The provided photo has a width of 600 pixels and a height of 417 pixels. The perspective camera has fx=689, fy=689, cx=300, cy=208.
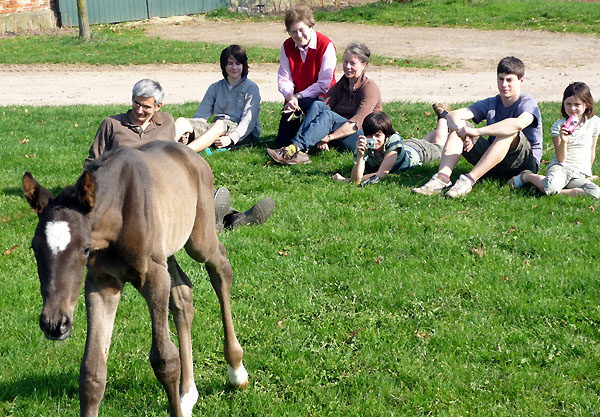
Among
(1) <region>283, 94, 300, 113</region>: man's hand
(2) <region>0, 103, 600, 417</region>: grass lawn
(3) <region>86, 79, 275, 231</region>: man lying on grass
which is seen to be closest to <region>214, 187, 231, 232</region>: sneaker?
(3) <region>86, 79, 275, 231</region>: man lying on grass

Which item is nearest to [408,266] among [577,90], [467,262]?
[467,262]

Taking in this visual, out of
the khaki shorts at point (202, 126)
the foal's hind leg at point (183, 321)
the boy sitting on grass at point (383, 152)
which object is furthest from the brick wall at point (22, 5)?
the foal's hind leg at point (183, 321)

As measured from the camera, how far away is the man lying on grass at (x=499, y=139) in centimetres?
761

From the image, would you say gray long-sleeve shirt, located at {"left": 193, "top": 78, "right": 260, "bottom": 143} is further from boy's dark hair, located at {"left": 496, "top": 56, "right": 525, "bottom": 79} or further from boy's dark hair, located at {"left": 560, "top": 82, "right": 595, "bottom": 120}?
boy's dark hair, located at {"left": 560, "top": 82, "right": 595, "bottom": 120}

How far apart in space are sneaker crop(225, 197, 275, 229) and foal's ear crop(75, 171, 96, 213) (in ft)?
13.1

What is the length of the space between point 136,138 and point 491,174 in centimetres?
423

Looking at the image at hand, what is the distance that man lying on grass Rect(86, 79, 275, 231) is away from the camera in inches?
242

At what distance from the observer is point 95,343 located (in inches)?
128

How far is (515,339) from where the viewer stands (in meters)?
4.66

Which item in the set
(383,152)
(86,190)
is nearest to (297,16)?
(383,152)

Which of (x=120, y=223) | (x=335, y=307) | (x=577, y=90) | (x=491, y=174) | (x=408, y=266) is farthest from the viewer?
(x=491, y=174)

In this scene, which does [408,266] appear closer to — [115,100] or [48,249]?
[48,249]

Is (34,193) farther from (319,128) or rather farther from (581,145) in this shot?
(319,128)

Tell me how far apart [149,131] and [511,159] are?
4.09 m
